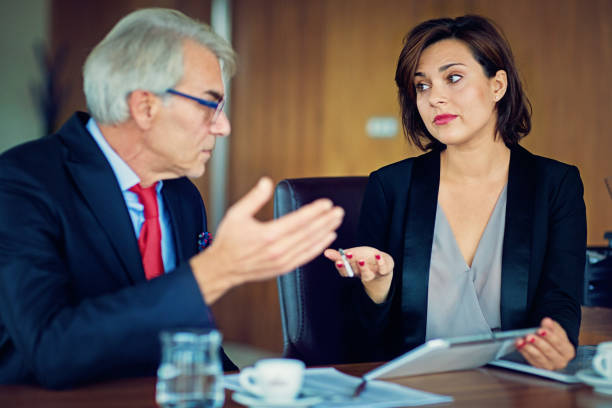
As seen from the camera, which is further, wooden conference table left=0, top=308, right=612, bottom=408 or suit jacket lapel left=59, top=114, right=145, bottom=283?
suit jacket lapel left=59, top=114, right=145, bottom=283

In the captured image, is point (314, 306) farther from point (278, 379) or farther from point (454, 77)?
point (278, 379)

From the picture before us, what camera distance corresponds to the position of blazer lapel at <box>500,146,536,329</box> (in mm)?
1947

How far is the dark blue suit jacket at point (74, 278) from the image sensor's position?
1215 millimetres

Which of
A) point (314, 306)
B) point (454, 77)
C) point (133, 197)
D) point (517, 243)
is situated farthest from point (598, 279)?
point (133, 197)

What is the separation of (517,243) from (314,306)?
589 mm

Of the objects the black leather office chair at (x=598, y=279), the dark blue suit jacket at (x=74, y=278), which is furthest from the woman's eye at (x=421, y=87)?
the dark blue suit jacket at (x=74, y=278)

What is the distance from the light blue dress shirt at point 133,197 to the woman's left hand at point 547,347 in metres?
0.82

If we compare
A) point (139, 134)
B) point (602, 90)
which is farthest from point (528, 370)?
point (602, 90)

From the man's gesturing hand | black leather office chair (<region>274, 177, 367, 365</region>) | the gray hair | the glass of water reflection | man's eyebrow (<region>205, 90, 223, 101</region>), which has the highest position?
the gray hair

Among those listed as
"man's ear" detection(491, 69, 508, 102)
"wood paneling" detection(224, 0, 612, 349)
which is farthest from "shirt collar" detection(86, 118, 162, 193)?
"wood paneling" detection(224, 0, 612, 349)

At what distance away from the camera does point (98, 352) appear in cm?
121

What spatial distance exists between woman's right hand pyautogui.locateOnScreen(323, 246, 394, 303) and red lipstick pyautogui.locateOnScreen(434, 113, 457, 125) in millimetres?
504

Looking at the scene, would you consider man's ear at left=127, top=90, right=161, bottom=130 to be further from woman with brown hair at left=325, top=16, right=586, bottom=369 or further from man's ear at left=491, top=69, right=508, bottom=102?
man's ear at left=491, top=69, right=508, bottom=102

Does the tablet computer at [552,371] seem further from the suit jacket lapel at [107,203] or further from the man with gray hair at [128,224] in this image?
the suit jacket lapel at [107,203]
